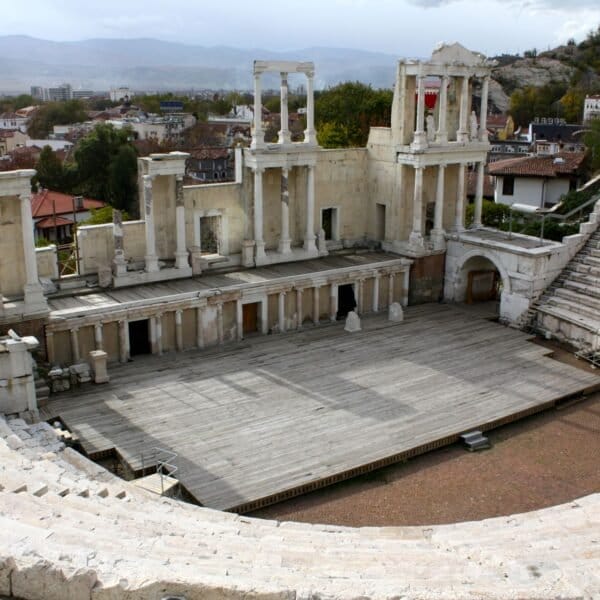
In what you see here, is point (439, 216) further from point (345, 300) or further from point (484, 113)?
point (345, 300)

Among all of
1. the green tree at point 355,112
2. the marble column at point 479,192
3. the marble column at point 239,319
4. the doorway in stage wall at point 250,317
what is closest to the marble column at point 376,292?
the doorway in stage wall at point 250,317

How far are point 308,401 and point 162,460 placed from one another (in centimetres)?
401

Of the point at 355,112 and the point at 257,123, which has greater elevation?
the point at 355,112

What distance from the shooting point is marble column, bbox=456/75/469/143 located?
24.5 m

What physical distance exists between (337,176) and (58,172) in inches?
998

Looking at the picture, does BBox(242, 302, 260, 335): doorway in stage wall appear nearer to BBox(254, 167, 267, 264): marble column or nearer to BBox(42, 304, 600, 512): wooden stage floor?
BBox(42, 304, 600, 512): wooden stage floor

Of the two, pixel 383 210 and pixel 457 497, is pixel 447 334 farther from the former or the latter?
pixel 457 497

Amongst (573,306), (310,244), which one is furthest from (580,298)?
(310,244)

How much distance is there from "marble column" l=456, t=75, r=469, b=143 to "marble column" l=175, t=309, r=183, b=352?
37.1 ft

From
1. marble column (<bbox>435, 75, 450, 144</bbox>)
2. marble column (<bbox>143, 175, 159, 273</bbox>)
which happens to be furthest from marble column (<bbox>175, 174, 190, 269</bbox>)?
marble column (<bbox>435, 75, 450, 144</bbox>)

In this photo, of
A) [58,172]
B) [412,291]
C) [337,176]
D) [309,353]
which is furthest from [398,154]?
[58,172]

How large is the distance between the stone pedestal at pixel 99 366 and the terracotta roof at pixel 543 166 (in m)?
28.5

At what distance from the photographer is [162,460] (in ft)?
45.5

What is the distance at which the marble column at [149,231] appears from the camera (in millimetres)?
20375
